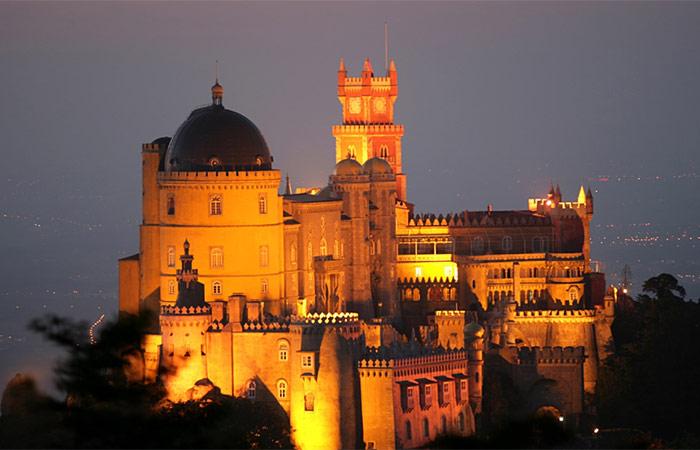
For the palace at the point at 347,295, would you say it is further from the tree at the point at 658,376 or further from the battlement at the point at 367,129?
the battlement at the point at 367,129

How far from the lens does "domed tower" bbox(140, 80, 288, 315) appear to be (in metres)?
127

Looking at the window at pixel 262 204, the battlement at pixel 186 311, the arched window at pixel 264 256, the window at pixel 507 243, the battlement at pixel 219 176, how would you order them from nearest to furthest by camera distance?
the battlement at pixel 186 311 < the battlement at pixel 219 176 < the window at pixel 262 204 < the arched window at pixel 264 256 < the window at pixel 507 243

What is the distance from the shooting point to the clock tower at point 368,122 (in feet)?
569

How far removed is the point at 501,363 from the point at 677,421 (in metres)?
10.9

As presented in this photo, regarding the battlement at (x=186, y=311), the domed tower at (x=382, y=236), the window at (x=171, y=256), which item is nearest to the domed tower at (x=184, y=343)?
the battlement at (x=186, y=311)

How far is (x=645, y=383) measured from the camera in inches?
5138

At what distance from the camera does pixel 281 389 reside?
120 m

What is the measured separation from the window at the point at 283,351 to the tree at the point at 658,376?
2122 centimetres

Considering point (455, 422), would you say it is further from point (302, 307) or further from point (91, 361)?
point (91, 361)

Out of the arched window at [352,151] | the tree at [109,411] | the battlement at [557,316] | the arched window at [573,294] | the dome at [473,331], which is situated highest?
the arched window at [352,151]

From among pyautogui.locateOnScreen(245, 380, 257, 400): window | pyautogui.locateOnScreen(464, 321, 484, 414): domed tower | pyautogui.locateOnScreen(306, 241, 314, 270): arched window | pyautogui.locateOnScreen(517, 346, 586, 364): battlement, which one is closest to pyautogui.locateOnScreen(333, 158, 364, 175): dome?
pyautogui.locateOnScreen(306, 241, 314, 270): arched window

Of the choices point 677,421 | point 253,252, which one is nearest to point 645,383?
point 677,421

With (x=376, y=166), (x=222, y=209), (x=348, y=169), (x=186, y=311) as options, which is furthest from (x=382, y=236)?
(x=186, y=311)

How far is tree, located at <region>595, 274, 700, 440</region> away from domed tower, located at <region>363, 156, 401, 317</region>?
613 inches
